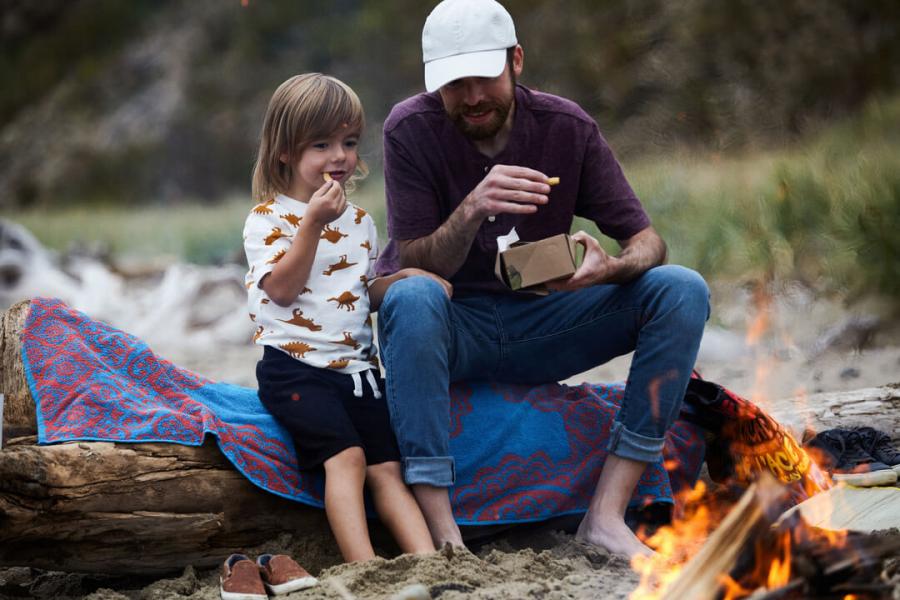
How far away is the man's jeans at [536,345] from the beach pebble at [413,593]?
0.44 m

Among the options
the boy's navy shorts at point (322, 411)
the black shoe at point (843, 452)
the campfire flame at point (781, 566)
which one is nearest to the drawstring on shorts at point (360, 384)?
the boy's navy shorts at point (322, 411)

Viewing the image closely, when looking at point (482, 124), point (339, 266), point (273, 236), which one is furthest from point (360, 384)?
point (482, 124)

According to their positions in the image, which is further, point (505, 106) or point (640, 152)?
point (640, 152)

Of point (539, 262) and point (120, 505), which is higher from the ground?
point (539, 262)

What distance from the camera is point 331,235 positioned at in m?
2.84

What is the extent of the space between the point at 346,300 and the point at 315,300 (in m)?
0.08

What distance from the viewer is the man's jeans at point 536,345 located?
2.58 metres

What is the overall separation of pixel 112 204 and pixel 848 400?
1380 centimetres

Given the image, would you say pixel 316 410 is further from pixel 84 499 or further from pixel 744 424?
pixel 744 424

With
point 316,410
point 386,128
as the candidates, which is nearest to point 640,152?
point 386,128

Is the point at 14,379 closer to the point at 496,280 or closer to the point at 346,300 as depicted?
the point at 346,300

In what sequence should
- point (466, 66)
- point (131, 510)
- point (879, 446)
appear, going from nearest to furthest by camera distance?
point (131, 510) < point (466, 66) < point (879, 446)

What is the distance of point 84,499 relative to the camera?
2.36 m

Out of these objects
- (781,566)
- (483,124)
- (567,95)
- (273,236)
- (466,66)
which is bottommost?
(781,566)
